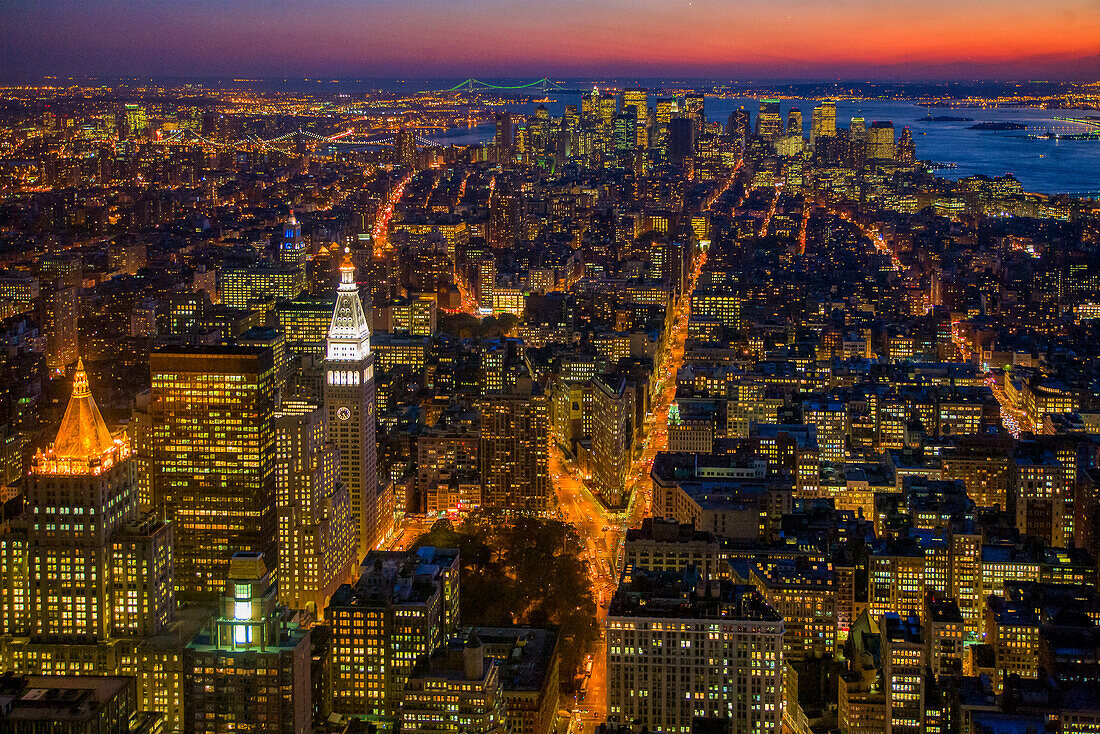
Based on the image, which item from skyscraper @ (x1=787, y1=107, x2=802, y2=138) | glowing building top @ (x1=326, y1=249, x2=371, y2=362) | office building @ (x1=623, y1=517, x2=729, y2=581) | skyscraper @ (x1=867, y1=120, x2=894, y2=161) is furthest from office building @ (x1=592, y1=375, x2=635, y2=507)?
skyscraper @ (x1=787, y1=107, x2=802, y2=138)

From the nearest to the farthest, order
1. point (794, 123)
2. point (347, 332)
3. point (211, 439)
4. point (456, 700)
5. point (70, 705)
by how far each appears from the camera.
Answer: point (70, 705) < point (456, 700) < point (211, 439) < point (347, 332) < point (794, 123)

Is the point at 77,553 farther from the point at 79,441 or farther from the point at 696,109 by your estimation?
the point at 696,109

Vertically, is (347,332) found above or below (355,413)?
above

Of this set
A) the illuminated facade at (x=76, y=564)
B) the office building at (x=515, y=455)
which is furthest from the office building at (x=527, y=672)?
the office building at (x=515, y=455)

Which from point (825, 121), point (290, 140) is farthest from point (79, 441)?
point (825, 121)

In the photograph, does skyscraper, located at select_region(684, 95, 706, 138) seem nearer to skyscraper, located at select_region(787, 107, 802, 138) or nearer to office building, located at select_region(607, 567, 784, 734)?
skyscraper, located at select_region(787, 107, 802, 138)
